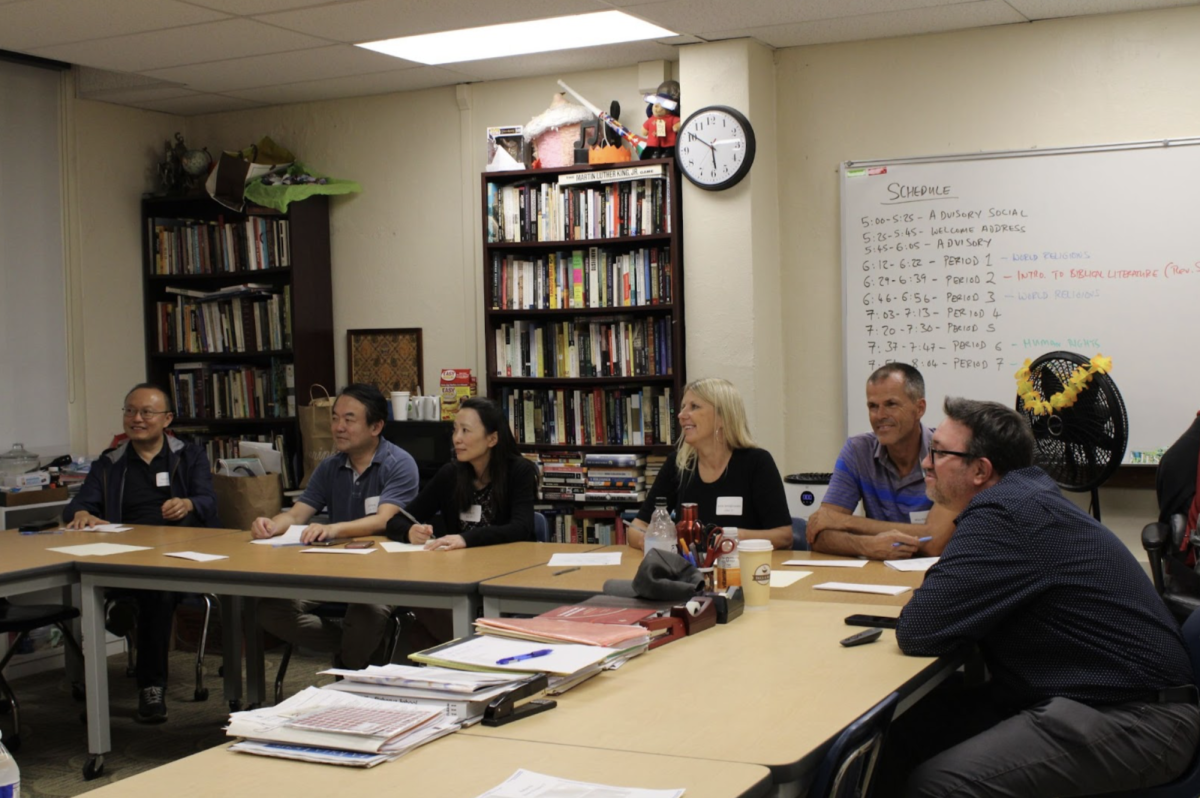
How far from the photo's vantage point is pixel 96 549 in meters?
4.46

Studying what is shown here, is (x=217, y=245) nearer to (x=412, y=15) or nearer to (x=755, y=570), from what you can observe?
(x=412, y=15)

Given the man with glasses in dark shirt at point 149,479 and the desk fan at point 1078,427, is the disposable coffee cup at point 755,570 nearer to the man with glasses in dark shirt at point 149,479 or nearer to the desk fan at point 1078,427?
the desk fan at point 1078,427

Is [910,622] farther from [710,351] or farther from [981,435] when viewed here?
[710,351]

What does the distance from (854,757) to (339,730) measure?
0.84m

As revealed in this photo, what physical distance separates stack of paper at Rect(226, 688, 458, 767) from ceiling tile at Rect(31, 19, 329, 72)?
3.88m

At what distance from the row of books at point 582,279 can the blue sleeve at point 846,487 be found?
6.18ft

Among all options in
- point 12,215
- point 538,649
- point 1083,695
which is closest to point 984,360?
point 1083,695

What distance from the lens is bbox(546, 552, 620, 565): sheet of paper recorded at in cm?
389

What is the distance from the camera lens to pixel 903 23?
5438 mm

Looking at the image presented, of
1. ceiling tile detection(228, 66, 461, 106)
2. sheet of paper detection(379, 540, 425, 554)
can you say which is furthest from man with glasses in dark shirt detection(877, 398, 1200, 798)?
ceiling tile detection(228, 66, 461, 106)

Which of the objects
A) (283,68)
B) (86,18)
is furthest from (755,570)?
(283,68)

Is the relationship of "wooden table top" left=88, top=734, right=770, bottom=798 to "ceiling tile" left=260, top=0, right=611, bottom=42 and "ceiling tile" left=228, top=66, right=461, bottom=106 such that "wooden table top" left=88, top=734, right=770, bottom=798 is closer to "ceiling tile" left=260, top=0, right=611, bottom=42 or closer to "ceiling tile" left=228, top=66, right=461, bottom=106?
"ceiling tile" left=260, top=0, right=611, bottom=42

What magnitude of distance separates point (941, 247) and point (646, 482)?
6.00 feet

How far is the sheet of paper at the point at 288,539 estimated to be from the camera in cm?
454
